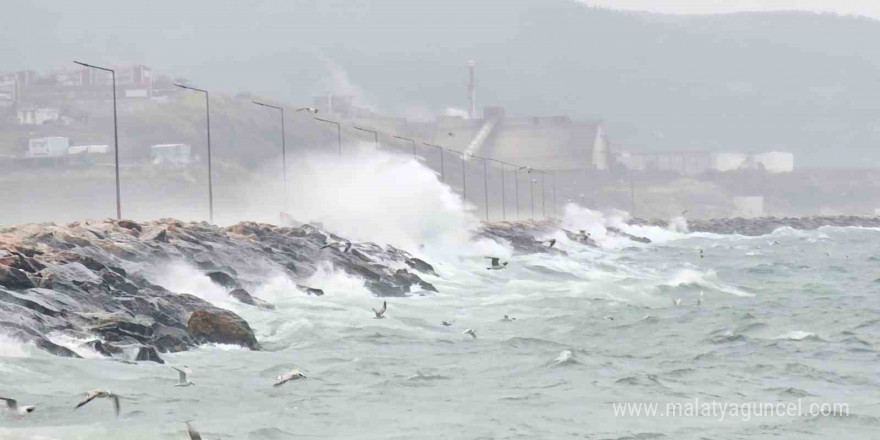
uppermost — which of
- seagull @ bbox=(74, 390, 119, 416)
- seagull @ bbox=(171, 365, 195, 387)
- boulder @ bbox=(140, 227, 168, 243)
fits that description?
boulder @ bbox=(140, 227, 168, 243)

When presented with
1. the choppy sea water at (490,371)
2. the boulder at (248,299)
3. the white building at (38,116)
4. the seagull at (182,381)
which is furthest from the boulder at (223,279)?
the white building at (38,116)

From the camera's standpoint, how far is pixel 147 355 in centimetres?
2508

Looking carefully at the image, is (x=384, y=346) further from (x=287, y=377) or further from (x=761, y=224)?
(x=761, y=224)

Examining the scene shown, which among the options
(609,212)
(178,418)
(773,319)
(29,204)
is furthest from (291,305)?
(609,212)

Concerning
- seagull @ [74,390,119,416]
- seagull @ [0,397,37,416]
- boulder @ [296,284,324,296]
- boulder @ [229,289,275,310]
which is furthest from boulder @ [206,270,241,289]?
seagull @ [0,397,37,416]

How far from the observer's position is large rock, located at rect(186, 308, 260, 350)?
2831cm

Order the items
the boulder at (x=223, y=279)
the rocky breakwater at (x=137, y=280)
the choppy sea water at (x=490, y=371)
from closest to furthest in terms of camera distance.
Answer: the choppy sea water at (x=490, y=371) → the rocky breakwater at (x=137, y=280) → the boulder at (x=223, y=279)

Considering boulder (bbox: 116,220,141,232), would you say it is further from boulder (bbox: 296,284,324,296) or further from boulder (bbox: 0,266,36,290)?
boulder (bbox: 0,266,36,290)

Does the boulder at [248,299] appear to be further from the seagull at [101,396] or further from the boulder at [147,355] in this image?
the seagull at [101,396]

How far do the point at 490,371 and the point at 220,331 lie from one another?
20.2 feet

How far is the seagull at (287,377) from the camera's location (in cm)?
2345

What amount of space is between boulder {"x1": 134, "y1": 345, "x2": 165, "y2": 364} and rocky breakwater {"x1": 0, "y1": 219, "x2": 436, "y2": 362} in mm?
22

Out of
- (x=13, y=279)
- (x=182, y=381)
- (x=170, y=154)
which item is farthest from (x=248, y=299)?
(x=170, y=154)

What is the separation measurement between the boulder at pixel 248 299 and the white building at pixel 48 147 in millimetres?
127978
